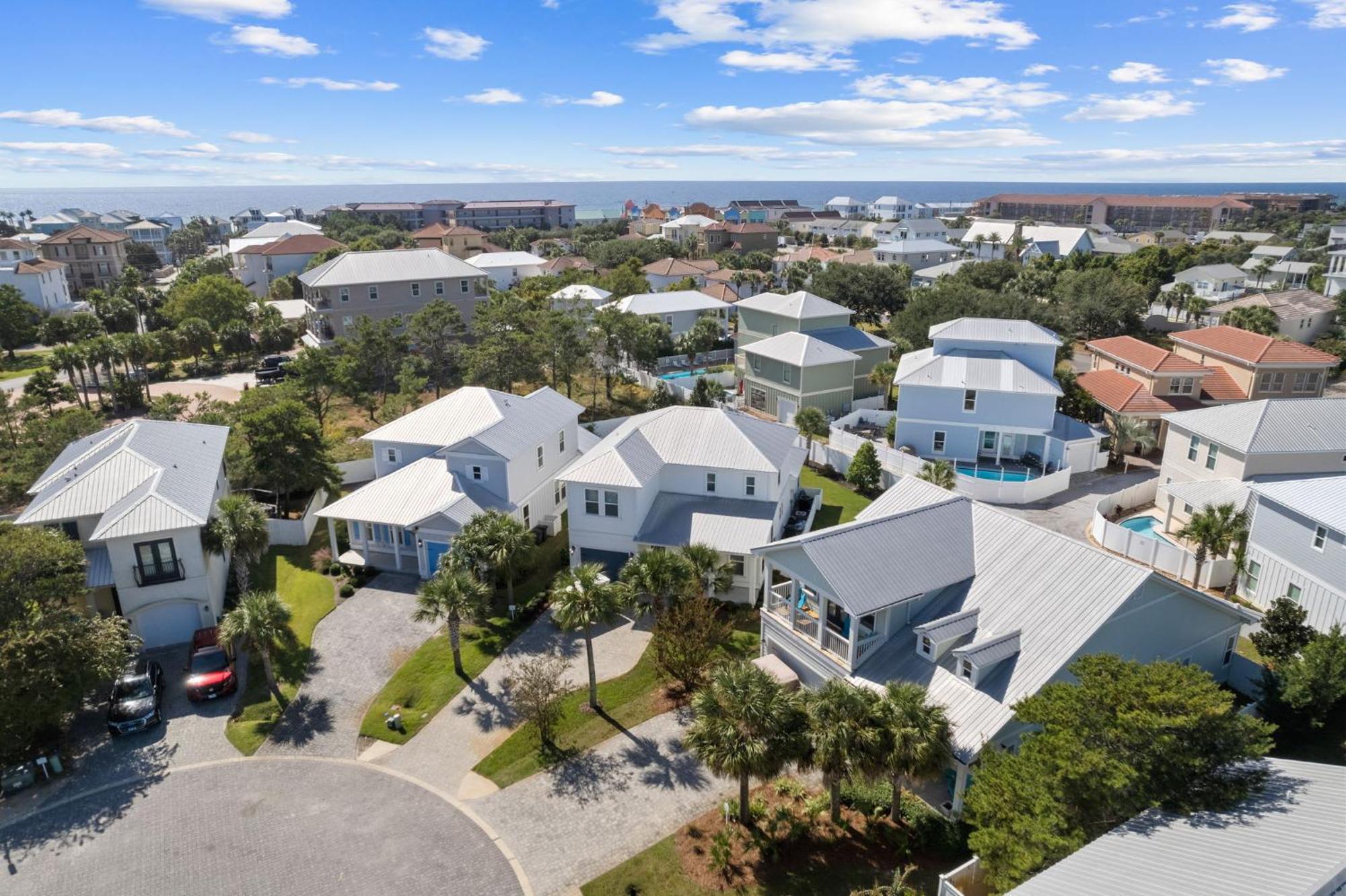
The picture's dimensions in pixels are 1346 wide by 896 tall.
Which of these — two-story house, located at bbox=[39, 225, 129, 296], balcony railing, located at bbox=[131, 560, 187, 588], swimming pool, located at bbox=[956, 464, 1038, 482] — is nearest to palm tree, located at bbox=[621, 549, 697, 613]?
balcony railing, located at bbox=[131, 560, 187, 588]

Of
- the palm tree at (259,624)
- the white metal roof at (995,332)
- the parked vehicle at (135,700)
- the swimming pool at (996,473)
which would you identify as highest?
the white metal roof at (995,332)

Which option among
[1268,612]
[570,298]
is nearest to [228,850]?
[1268,612]

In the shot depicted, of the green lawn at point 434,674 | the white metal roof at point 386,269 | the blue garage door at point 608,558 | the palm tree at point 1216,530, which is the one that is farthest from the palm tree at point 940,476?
the white metal roof at point 386,269

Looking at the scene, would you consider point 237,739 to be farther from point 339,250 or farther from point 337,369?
point 339,250

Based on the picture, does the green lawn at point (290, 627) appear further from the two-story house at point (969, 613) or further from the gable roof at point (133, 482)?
the two-story house at point (969, 613)

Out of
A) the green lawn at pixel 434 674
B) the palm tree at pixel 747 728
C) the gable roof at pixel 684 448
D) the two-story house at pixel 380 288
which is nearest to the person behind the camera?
the palm tree at pixel 747 728

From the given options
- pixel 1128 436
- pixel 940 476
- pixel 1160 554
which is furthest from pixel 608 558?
pixel 1128 436
